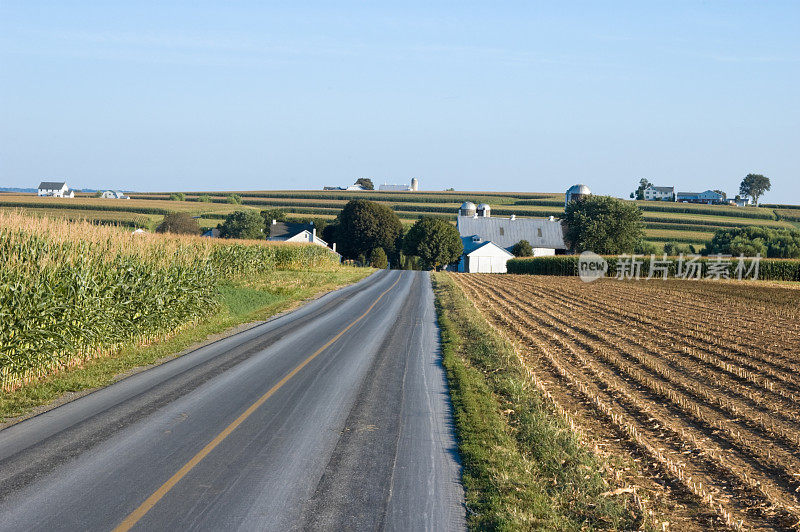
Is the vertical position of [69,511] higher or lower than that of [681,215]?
lower

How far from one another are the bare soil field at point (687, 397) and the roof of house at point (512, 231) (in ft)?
267

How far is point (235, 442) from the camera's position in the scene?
9.70m

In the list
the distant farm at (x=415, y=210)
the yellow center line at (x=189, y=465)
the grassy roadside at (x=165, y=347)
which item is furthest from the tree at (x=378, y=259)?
the yellow center line at (x=189, y=465)

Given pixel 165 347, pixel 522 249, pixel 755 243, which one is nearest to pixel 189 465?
pixel 165 347

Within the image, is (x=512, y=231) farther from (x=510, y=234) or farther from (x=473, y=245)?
(x=473, y=245)

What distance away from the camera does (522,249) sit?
104 metres

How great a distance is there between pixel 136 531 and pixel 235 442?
3073 mm

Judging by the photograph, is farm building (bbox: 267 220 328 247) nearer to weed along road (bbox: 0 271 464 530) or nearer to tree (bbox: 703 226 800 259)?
tree (bbox: 703 226 800 259)

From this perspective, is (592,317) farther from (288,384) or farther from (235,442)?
(235,442)

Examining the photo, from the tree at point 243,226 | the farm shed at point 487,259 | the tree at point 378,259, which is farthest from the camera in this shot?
the tree at point 243,226

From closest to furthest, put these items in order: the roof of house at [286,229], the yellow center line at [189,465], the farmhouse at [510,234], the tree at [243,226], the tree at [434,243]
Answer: the yellow center line at [189,465], the tree at [434,243], the farmhouse at [510,234], the tree at [243,226], the roof of house at [286,229]

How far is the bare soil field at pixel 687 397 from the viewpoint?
795 cm

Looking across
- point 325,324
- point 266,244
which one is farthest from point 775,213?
point 325,324

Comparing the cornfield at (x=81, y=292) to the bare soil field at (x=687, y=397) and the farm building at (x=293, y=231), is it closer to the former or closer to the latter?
the bare soil field at (x=687, y=397)
